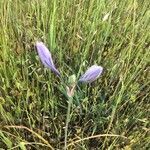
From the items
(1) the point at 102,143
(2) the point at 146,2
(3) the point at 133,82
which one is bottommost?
(1) the point at 102,143

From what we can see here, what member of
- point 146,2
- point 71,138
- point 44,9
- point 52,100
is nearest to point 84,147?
point 71,138

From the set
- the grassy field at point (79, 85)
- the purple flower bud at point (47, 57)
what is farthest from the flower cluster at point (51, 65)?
the grassy field at point (79, 85)

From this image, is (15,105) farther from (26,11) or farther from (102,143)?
(26,11)

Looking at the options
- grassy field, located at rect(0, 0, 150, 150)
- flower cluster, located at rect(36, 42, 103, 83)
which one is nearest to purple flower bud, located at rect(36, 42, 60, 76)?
flower cluster, located at rect(36, 42, 103, 83)

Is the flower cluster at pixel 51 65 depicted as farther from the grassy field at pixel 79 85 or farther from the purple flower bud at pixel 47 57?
the grassy field at pixel 79 85

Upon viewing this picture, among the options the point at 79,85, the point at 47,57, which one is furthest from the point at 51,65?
the point at 79,85

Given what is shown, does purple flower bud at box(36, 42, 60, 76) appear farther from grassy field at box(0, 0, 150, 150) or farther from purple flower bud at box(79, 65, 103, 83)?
grassy field at box(0, 0, 150, 150)
